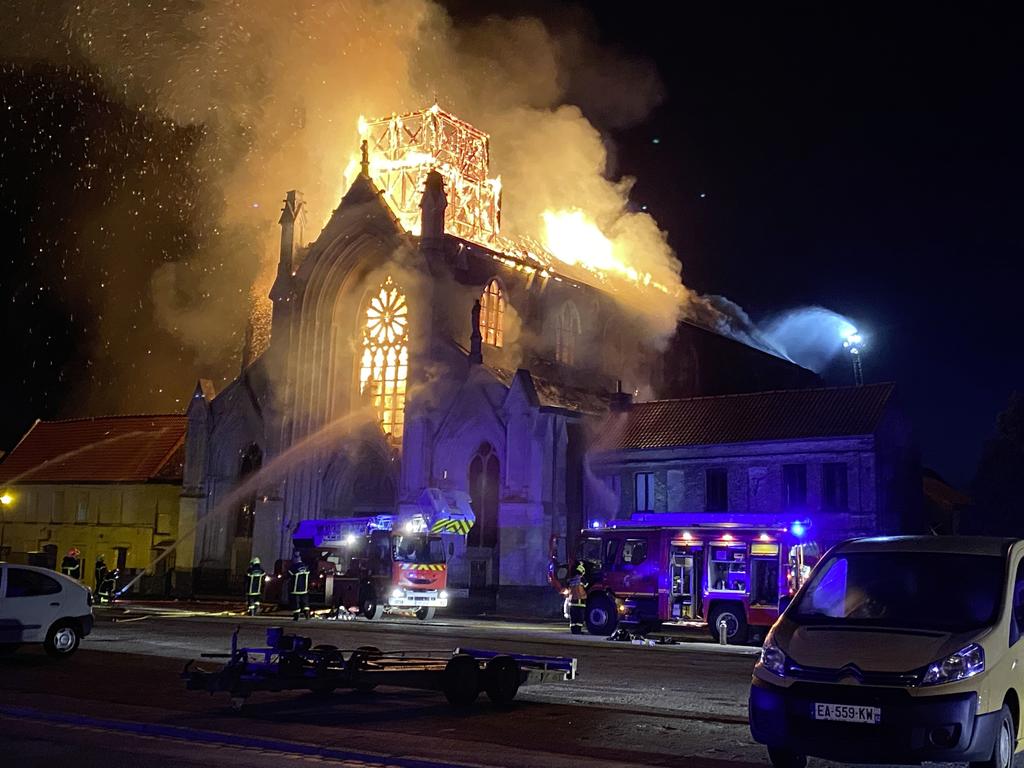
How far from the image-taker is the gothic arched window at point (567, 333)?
48094mm

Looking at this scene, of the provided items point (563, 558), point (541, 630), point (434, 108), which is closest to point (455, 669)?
point (541, 630)

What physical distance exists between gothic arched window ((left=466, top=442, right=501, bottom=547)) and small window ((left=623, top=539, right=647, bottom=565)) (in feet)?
47.7

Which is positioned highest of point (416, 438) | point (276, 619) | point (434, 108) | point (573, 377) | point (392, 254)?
point (434, 108)

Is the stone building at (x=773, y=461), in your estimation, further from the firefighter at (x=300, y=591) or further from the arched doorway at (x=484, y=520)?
the firefighter at (x=300, y=591)

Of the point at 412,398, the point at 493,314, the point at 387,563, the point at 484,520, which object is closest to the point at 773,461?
the point at 484,520

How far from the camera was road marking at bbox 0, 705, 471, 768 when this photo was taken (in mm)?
9266

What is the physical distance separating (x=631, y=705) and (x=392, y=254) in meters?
34.3

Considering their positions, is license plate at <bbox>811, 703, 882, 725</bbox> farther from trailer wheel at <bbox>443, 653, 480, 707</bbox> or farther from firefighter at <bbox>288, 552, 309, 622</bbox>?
firefighter at <bbox>288, 552, 309, 622</bbox>

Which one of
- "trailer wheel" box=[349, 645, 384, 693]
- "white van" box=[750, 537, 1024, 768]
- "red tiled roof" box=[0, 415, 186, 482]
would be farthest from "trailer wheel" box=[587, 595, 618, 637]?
"red tiled roof" box=[0, 415, 186, 482]

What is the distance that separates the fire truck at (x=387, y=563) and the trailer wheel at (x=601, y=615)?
6.73 m

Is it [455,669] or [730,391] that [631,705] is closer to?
[455,669]

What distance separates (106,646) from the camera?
19.5 m

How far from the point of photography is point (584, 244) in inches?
2362

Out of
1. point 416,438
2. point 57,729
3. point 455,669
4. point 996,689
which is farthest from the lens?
point 416,438
